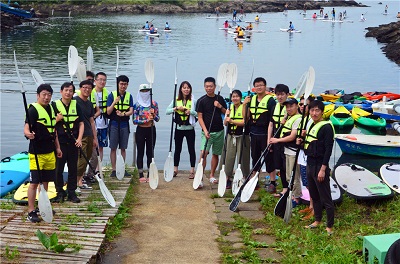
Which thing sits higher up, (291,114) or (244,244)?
(291,114)

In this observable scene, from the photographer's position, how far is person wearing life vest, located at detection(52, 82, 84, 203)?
286 inches

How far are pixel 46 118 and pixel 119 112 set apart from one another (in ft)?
6.40

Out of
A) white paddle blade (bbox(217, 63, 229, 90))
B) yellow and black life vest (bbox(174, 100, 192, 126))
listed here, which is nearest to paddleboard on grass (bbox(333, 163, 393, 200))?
white paddle blade (bbox(217, 63, 229, 90))

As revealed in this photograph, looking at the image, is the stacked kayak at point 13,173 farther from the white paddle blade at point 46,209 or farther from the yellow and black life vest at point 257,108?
the yellow and black life vest at point 257,108

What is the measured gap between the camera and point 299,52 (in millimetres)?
44375

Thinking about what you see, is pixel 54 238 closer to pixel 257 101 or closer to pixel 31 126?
pixel 31 126

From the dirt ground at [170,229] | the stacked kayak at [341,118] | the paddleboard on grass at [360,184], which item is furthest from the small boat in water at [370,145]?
the dirt ground at [170,229]

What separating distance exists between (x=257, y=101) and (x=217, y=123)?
2.77 feet

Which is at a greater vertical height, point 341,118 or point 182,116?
point 182,116

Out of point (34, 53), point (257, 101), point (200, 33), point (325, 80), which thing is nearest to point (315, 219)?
point (257, 101)

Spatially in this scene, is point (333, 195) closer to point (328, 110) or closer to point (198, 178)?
point (198, 178)

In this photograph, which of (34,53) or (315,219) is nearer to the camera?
(315,219)

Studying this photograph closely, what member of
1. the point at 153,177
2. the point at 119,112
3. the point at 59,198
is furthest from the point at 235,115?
the point at 59,198

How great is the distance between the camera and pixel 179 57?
38812 millimetres
